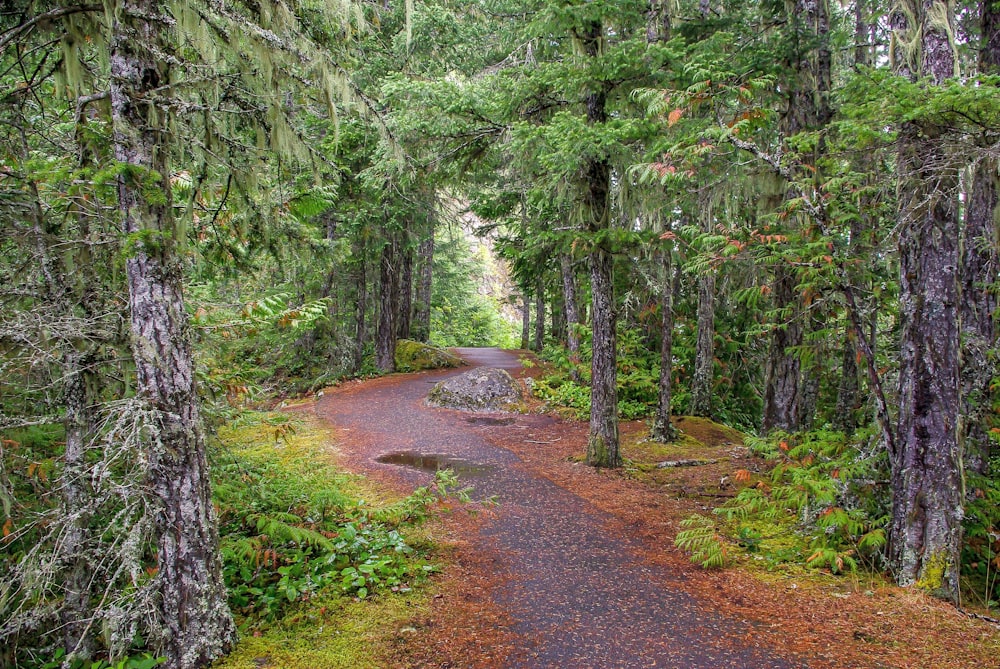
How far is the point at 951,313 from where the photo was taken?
4781 mm

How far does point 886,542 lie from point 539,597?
328 cm

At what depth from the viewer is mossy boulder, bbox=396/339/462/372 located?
19328 mm

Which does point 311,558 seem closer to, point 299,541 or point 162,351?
point 299,541

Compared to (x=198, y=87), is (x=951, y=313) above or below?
below

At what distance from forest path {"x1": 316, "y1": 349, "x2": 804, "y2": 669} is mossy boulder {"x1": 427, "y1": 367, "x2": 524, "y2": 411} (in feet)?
10.3

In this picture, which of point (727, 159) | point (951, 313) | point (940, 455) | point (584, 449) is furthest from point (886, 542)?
point (584, 449)

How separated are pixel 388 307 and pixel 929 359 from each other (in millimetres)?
14823

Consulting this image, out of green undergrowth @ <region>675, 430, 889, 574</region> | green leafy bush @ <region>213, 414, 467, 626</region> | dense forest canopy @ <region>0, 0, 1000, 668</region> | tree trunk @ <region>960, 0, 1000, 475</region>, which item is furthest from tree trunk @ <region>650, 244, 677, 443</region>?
green leafy bush @ <region>213, 414, 467, 626</region>

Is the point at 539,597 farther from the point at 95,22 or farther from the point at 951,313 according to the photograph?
the point at 95,22

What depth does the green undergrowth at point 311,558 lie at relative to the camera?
4320 millimetres

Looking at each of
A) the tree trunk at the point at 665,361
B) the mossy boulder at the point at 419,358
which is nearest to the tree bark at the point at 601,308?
the tree trunk at the point at 665,361

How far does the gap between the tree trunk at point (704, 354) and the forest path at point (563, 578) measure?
4949 millimetres

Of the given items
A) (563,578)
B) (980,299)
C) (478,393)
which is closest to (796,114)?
(980,299)

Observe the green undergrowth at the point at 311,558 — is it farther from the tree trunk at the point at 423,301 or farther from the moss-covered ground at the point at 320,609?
the tree trunk at the point at 423,301
